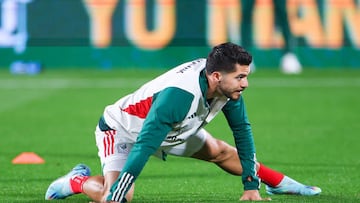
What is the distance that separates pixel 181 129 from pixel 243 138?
0.52m

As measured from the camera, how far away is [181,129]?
7156mm

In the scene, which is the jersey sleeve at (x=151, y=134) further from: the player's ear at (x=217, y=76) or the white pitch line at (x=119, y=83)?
the white pitch line at (x=119, y=83)

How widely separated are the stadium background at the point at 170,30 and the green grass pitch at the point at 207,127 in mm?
396

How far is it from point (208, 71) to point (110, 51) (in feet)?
44.3

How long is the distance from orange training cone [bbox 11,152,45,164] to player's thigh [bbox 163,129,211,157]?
272 cm

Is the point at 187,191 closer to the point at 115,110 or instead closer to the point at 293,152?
the point at 115,110

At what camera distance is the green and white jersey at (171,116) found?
663 centimetres

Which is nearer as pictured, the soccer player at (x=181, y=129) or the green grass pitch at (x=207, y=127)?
the soccer player at (x=181, y=129)

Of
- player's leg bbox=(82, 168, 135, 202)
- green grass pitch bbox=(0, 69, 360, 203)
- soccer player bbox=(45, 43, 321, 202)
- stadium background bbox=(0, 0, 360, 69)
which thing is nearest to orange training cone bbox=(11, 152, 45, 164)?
green grass pitch bbox=(0, 69, 360, 203)

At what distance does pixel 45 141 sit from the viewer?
11891 millimetres

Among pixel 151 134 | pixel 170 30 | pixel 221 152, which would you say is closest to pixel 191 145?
pixel 221 152

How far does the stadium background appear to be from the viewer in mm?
19781

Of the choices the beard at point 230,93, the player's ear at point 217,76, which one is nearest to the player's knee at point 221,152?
the beard at point 230,93

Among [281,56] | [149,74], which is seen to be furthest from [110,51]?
[281,56]
